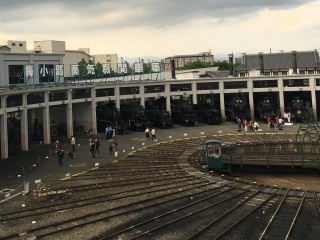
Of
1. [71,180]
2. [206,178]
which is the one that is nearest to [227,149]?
[206,178]

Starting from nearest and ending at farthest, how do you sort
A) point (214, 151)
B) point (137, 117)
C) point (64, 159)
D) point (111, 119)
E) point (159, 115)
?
point (214, 151)
point (64, 159)
point (111, 119)
point (137, 117)
point (159, 115)

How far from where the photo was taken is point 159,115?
166 feet

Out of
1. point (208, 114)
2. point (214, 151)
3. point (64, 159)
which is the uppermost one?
point (208, 114)

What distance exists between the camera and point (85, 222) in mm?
16516

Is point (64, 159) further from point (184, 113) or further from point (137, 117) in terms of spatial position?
point (184, 113)

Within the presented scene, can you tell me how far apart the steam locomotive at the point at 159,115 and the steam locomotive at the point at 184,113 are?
6.14ft

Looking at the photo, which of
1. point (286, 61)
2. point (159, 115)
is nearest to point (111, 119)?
point (159, 115)

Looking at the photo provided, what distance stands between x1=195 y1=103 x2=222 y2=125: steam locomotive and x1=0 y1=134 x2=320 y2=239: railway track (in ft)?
84.3

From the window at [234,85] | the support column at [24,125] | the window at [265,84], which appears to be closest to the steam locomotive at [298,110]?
the window at [265,84]

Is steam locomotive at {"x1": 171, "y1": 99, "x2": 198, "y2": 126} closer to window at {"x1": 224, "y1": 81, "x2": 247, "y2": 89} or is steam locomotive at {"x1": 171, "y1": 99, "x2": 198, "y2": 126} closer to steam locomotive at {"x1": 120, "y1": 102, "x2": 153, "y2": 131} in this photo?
steam locomotive at {"x1": 120, "y1": 102, "x2": 153, "y2": 131}

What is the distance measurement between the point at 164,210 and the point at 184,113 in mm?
34719

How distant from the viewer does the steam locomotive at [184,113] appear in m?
51.3

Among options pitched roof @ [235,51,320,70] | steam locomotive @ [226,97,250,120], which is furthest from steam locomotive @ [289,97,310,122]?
pitched roof @ [235,51,320,70]

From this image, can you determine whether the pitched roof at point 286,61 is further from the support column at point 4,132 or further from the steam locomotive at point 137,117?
the support column at point 4,132
